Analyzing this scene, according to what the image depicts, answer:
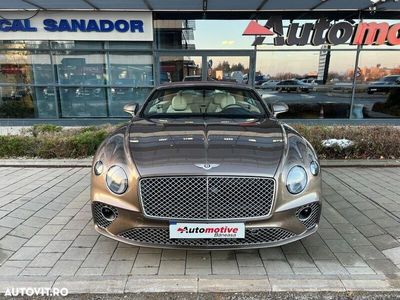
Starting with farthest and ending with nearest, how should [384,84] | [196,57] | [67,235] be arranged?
1. [384,84]
2. [196,57]
3. [67,235]

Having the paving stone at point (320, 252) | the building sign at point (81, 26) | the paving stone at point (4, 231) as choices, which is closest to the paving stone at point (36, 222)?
the paving stone at point (4, 231)

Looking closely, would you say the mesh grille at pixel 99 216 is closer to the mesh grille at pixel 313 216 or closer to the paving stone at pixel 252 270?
the paving stone at pixel 252 270

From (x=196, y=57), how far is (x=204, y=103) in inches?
268

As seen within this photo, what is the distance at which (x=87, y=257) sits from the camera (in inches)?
121

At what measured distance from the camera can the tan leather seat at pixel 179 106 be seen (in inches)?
162

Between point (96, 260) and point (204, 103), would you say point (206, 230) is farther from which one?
point (204, 103)

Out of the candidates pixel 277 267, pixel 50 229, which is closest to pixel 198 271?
pixel 277 267

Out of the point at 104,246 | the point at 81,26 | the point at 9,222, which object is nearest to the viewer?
the point at 104,246

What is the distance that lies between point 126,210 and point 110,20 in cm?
872

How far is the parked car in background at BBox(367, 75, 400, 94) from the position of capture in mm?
10773

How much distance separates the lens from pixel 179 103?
423cm

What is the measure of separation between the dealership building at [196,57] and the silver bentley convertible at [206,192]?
7910 millimetres

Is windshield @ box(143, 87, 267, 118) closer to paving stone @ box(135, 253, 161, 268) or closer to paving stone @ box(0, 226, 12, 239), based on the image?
paving stone @ box(135, 253, 161, 268)

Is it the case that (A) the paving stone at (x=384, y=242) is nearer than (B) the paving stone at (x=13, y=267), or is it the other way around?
(B) the paving stone at (x=13, y=267)
